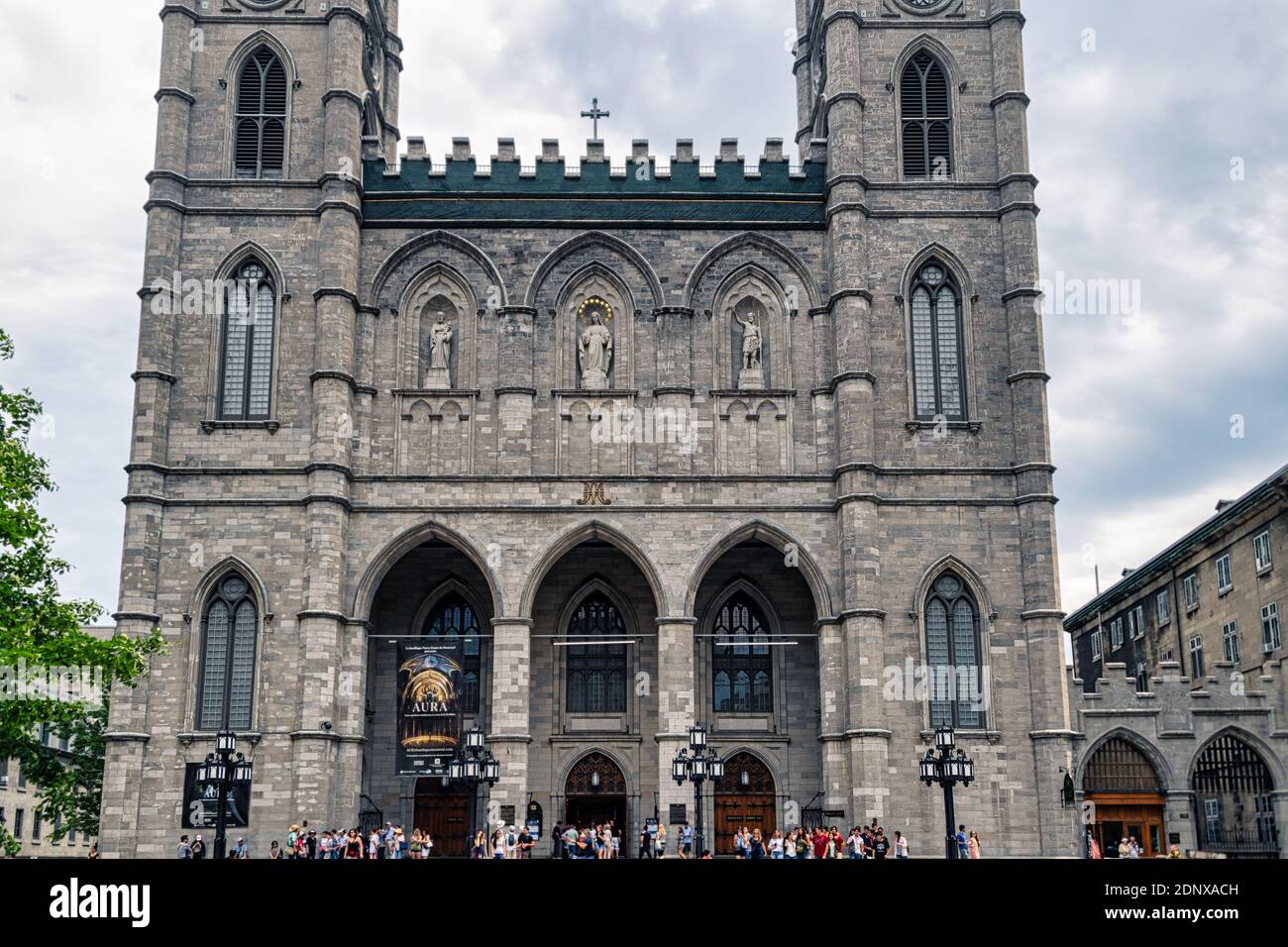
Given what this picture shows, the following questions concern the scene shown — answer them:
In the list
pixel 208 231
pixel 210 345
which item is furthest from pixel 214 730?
pixel 208 231

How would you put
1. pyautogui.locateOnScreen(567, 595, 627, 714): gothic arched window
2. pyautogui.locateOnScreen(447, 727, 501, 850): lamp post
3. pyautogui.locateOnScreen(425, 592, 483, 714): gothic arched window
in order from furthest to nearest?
pyautogui.locateOnScreen(425, 592, 483, 714): gothic arched window < pyautogui.locateOnScreen(567, 595, 627, 714): gothic arched window < pyautogui.locateOnScreen(447, 727, 501, 850): lamp post

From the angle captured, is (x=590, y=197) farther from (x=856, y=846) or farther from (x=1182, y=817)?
(x=1182, y=817)

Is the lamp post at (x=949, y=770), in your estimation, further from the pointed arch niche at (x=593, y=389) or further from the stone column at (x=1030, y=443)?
the pointed arch niche at (x=593, y=389)

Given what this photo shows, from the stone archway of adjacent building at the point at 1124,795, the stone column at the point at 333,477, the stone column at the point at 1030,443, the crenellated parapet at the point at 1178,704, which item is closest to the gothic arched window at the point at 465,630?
the stone column at the point at 333,477

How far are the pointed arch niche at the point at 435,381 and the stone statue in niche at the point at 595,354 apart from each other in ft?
9.64

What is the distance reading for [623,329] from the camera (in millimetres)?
36719

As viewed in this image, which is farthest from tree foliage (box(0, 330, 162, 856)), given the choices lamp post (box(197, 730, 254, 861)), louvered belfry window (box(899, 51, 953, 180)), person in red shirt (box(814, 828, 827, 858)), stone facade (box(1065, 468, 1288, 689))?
stone facade (box(1065, 468, 1288, 689))

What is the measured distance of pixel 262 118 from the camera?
1470 inches

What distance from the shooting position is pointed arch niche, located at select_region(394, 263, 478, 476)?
35438 mm

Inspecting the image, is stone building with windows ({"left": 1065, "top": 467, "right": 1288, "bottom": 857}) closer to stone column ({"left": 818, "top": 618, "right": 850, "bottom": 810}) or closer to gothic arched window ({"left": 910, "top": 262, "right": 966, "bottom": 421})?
stone column ({"left": 818, "top": 618, "right": 850, "bottom": 810})

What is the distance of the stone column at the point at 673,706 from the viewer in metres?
33.0

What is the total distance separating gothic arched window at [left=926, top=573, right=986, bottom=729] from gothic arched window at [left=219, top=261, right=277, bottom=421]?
60.4 feet
